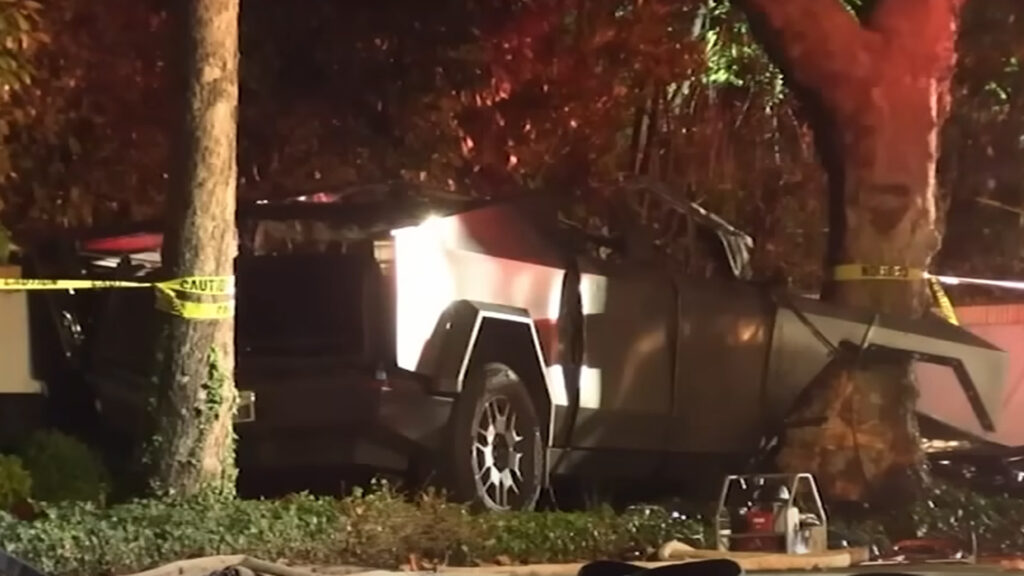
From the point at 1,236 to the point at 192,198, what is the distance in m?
0.21

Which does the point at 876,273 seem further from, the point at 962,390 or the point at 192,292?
the point at 192,292

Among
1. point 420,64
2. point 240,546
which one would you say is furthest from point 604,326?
point 240,546

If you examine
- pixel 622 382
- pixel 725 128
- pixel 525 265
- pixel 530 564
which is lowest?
pixel 530 564

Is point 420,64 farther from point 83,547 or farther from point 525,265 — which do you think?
point 83,547

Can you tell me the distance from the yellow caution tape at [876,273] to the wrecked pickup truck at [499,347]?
1.7 inches

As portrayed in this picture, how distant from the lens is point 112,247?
1492 millimetres

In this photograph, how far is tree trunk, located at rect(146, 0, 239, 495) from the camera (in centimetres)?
147

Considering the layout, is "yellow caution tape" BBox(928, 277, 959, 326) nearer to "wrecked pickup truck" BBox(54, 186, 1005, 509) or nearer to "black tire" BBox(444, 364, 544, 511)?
"wrecked pickup truck" BBox(54, 186, 1005, 509)

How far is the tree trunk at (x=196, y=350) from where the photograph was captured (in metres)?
1.47

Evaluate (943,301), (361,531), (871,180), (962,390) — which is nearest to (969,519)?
(962,390)

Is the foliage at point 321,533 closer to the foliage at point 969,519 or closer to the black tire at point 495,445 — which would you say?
the black tire at point 495,445

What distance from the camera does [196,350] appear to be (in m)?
1.47

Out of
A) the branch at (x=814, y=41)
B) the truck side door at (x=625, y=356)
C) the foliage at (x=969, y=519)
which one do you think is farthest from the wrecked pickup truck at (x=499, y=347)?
the branch at (x=814, y=41)

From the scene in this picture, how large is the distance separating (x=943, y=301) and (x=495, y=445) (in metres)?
0.55
